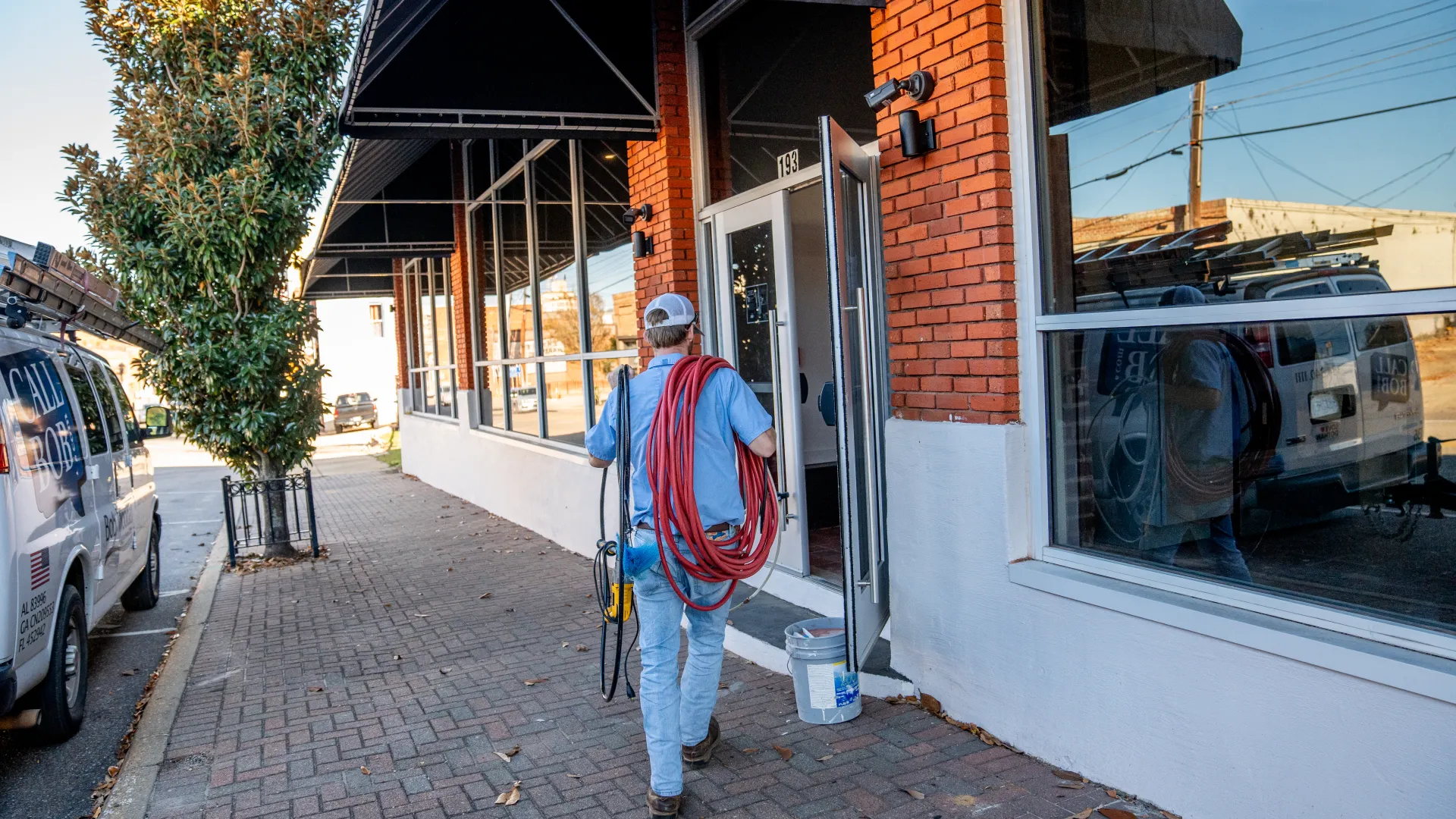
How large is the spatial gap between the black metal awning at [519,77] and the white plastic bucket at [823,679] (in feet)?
13.1

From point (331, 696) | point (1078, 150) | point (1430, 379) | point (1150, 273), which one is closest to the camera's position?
point (1430, 379)

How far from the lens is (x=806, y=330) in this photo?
28.9 ft

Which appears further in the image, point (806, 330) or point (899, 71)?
point (806, 330)

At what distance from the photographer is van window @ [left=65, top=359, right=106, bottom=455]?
613cm

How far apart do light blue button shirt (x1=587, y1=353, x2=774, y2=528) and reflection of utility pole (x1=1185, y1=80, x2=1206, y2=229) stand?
164 cm

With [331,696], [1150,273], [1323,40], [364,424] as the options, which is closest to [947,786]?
[1150,273]

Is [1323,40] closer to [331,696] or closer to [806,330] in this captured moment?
[331,696]

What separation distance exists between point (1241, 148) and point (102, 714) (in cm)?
623

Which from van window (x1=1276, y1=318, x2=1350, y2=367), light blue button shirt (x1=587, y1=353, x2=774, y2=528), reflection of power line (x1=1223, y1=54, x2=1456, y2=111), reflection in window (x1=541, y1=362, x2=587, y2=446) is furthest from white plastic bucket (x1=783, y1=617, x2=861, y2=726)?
reflection in window (x1=541, y1=362, x2=587, y2=446)

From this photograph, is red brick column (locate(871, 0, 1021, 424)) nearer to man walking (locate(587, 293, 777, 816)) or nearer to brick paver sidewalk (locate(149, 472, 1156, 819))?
man walking (locate(587, 293, 777, 816))

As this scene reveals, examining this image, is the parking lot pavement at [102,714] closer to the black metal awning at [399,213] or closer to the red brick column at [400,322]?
the black metal awning at [399,213]

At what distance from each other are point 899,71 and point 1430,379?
248cm

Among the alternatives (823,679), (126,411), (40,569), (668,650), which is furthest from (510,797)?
(126,411)

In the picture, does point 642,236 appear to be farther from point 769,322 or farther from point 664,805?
point 664,805
